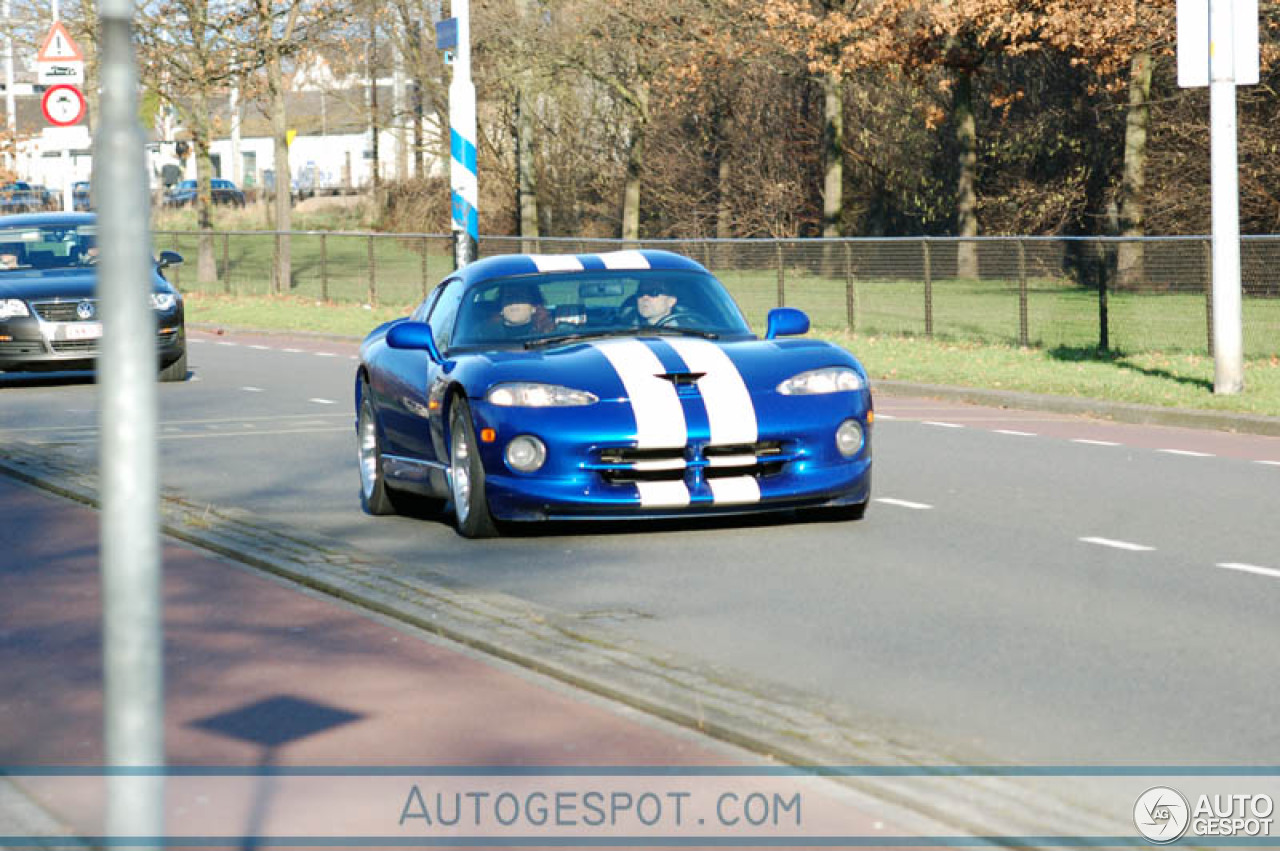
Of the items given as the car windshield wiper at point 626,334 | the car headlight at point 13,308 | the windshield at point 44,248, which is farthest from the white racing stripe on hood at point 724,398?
the windshield at point 44,248

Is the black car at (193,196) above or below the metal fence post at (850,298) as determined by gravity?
above

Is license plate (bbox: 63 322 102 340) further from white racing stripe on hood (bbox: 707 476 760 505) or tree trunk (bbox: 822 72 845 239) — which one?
tree trunk (bbox: 822 72 845 239)

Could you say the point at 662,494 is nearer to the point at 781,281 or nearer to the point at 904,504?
the point at 904,504

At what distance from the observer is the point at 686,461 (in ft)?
33.4

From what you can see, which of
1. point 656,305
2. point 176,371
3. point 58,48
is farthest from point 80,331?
point 656,305

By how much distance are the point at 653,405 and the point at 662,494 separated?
1.44 feet

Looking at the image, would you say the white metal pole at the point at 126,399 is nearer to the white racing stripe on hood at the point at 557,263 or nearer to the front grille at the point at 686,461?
the front grille at the point at 686,461

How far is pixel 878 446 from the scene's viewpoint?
15172 mm

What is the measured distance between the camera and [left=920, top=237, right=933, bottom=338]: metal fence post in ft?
87.0

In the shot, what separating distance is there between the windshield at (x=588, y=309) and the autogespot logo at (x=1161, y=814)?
610 cm

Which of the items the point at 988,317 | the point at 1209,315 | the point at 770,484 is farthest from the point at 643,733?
the point at 988,317

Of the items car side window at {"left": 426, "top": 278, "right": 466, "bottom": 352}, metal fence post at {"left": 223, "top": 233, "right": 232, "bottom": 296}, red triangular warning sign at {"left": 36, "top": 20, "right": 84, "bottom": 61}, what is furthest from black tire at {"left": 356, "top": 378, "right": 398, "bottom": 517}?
metal fence post at {"left": 223, "top": 233, "right": 232, "bottom": 296}

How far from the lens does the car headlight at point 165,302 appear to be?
21744mm

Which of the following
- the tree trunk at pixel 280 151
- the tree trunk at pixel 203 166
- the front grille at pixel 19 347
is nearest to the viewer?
the front grille at pixel 19 347
